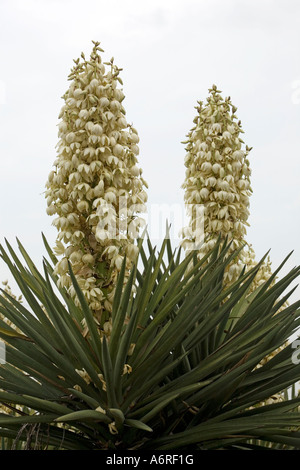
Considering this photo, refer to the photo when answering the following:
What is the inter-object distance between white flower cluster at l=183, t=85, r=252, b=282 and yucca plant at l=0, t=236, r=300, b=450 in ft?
1.53

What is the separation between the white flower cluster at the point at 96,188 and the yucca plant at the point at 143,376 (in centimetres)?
17

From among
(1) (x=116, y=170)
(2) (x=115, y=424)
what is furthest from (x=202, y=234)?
(2) (x=115, y=424)

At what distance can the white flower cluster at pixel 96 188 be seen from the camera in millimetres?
2943

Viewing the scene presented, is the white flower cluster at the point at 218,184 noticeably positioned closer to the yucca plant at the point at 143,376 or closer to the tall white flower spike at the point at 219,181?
the tall white flower spike at the point at 219,181

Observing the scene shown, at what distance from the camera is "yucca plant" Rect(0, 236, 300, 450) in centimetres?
268

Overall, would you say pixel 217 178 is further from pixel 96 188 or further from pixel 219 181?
pixel 96 188

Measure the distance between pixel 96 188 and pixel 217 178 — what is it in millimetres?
983

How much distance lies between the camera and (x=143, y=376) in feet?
9.21

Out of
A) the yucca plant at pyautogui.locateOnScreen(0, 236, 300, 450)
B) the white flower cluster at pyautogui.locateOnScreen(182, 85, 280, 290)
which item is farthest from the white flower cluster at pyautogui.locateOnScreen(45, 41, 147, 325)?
the white flower cluster at pyautogui.locateOnScreen(182, 85, 280, 290)

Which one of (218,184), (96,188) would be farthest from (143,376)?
(218,184)

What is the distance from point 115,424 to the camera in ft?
8.81

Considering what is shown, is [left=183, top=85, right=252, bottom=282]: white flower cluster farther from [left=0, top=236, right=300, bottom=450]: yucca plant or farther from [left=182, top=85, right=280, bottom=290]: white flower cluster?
[left=0, top=236, right=300, bottom=450]: yucca plant

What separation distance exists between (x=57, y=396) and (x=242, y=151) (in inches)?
68.7
